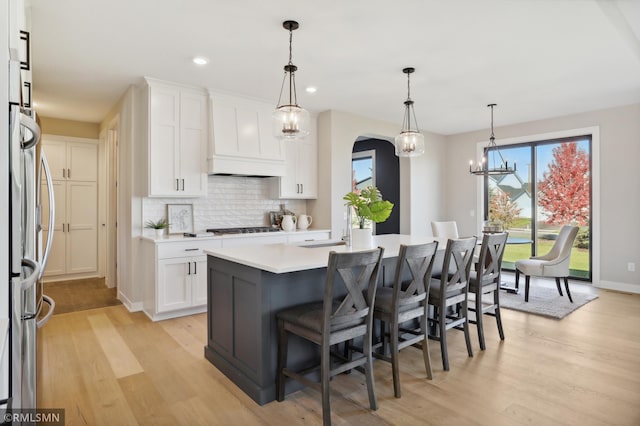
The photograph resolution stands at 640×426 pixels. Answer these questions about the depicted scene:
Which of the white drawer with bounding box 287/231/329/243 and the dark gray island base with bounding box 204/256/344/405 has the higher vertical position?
the white drawer with bounding box 287/231/329/243

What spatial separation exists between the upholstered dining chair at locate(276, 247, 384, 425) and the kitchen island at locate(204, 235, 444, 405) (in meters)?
0.09

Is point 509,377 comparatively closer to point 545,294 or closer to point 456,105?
point 545,294

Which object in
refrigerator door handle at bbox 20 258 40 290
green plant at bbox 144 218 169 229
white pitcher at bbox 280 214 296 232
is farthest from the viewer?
white pitcher at bbox 280 214 296 232

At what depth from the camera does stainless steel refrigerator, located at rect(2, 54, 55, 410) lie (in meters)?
1.29

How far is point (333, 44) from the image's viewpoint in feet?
11.0

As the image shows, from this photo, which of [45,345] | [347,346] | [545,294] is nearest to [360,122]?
[545,294]

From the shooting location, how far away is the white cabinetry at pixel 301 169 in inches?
215

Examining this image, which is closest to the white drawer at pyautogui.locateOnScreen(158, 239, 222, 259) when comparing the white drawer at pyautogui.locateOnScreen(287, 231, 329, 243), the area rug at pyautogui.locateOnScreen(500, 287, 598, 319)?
the white drawer at pyautogui.locateOnScreen(287, 231, 329, 243)

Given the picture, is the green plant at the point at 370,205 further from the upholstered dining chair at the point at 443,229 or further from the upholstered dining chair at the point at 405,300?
the upholstered dining chair at the point at 443,229

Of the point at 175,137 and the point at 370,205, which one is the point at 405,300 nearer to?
the point at 370,205

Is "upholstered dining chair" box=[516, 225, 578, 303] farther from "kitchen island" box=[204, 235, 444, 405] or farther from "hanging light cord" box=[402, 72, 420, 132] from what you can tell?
"kitchen island" box=[204, 235, 444, 405]

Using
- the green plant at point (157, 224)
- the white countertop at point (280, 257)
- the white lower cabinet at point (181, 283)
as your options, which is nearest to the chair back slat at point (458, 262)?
the white countertop at point (280, 257)

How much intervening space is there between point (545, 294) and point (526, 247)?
186cm

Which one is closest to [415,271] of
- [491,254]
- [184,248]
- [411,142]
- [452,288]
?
[452,288]
